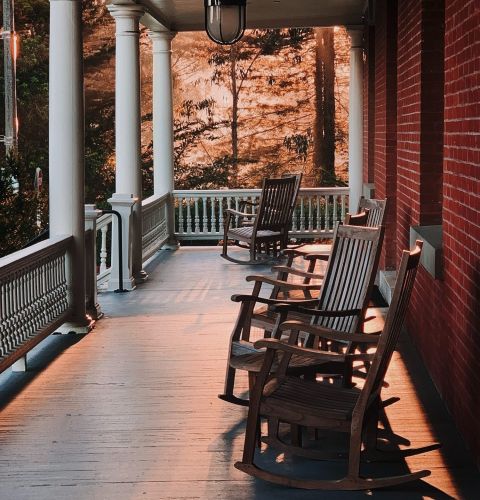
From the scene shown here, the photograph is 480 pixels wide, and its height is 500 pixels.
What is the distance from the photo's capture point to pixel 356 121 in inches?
586

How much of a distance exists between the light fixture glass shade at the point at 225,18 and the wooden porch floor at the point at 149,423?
2294 millimetres

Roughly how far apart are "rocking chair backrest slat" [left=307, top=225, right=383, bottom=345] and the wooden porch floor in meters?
0.59

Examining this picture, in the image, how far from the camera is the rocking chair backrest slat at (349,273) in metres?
5.78

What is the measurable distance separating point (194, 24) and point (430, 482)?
1105cm

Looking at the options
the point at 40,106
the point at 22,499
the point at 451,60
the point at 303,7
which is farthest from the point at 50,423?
the point at 40,106

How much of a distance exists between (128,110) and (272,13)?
323 centimetres

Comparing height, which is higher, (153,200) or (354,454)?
(153,200)

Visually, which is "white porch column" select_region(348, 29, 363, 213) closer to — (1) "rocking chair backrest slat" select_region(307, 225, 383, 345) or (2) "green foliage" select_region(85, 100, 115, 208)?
(1) "rocking chair backrest slat" select_region(307, 225, 383, 345)

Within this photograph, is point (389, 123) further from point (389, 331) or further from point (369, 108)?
point (389, 331)

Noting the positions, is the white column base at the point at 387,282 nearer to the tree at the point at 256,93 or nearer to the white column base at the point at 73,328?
the white column base at the point at 73,328

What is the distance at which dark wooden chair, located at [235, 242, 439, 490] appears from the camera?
462 cm

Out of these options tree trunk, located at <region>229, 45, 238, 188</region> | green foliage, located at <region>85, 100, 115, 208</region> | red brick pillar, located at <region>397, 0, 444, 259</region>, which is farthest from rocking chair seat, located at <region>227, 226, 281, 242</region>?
tree trunk, located at <region>229, 45, 238, 188</region>

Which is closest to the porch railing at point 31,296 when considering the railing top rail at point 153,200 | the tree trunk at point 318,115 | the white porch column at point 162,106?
the railing top rail at point 153,200

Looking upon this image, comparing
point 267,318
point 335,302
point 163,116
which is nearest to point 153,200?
point 163,116
